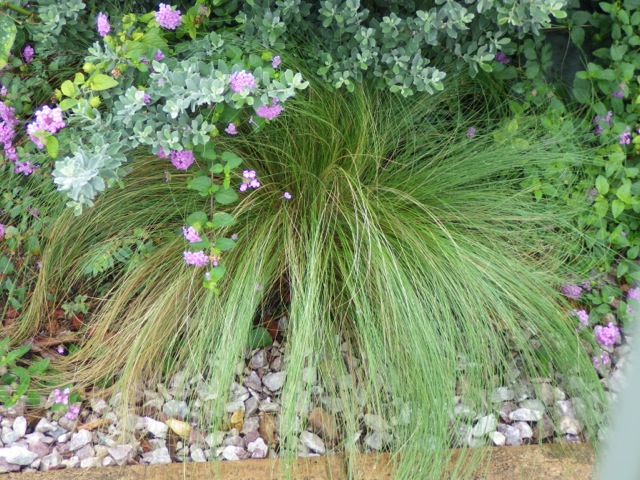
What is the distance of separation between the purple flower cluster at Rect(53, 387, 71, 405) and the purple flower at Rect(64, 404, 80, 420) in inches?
0.9

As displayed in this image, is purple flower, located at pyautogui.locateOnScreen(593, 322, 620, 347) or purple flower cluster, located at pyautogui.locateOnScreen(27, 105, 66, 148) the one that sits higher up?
purple flower cluster, located at pyautogui.locateOnScreen(27, 105, 66, 148)

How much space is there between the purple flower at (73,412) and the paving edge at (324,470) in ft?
0.59

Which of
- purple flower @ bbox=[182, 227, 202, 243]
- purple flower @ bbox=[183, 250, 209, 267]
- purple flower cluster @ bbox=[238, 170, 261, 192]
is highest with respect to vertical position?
purple flower cluster @ bbox=[238, 170, 261, 192]

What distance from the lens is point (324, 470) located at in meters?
1.73

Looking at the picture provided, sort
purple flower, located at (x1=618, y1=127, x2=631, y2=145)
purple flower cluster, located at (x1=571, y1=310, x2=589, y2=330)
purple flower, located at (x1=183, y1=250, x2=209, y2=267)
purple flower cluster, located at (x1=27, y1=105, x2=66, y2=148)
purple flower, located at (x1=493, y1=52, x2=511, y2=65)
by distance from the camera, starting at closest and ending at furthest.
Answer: purple flower cluster, located at (x1=27, y1=105, x2=66, y2=148)
purple flower, located at (x1=183, y1=250, x2=209, y2=267)
purple flower cluster, located at (x1=571, y1=310, x2=589, y2=330)
purple flower, located at (x1=618, y1=127, x2=631, y2=145)
purple flower, located at (x1=493, y1=52, x2=511, y2=65)

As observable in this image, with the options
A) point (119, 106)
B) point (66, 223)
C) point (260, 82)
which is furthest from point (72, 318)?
point (260, 82)

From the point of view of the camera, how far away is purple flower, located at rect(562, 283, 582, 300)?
2.08 meters

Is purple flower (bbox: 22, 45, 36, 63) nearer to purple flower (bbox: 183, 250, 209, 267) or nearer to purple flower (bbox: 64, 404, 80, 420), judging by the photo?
purple flower (bbox: 183, 250, 209, 267)

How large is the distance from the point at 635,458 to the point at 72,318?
1849mm

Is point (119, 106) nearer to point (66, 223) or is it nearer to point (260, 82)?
point (260, 82)

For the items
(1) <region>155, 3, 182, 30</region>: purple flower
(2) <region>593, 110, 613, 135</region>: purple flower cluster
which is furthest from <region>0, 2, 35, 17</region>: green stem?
(2) <region>593, 110, 613, 135</region>: purple flower cluster

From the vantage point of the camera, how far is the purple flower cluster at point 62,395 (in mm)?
1875

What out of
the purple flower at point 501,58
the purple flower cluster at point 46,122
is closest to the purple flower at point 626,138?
the purple flower at point 501,58

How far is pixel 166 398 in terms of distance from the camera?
1921 millimetres
